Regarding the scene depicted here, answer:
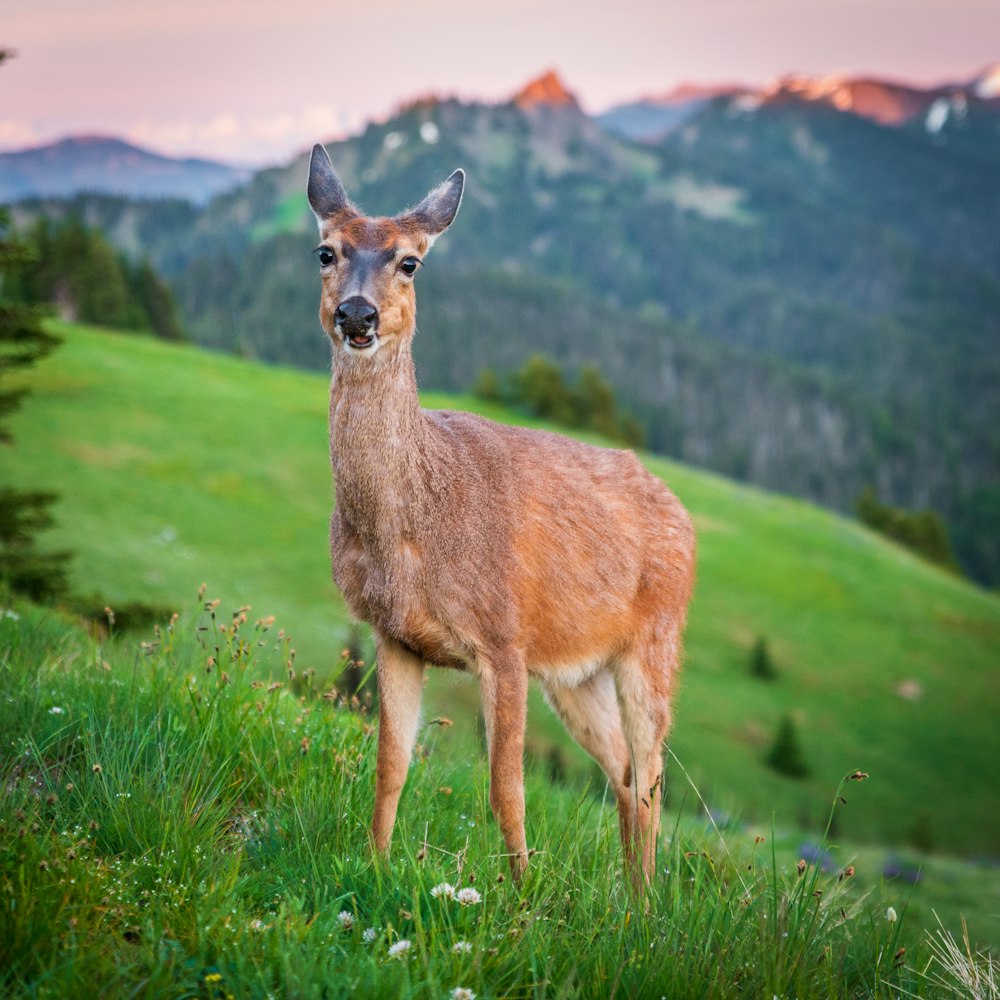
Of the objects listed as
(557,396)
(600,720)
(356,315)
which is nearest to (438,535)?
(356,315)

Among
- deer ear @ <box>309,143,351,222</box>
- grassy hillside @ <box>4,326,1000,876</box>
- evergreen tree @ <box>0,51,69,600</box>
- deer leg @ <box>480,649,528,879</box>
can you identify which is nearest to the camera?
deer leg @ <box>480,649,528,879</box>

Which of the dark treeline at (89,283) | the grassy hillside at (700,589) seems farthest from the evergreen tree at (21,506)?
the dark treeline at (89,283)

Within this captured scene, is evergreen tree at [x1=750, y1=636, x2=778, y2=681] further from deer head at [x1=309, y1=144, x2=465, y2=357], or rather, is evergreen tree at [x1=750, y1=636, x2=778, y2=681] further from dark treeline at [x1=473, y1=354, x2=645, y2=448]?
deer head at [x1=309, y1=144, x2=465, y2=357]

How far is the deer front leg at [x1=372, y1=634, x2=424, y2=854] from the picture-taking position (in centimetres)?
631

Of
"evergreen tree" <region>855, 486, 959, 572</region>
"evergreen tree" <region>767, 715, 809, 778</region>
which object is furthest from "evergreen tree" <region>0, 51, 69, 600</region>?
"evergreen tree" <region>855, 486, 959, 572</region>

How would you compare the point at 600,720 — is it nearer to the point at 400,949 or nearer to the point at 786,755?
the point at 400,949

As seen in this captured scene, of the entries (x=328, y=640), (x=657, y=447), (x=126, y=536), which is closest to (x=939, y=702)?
(x=328, y=640)

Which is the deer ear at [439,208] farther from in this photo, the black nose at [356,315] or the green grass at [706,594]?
the green grass at [706,594]

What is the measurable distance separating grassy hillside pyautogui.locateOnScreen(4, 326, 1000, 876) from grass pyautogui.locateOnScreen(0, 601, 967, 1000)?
22421 millimetres

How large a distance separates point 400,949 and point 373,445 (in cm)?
316

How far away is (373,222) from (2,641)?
4.72 m

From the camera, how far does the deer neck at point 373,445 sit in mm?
6492

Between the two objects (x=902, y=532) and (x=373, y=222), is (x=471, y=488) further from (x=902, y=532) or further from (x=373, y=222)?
(x=902, y=532)

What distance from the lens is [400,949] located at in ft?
14.2
